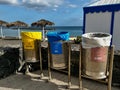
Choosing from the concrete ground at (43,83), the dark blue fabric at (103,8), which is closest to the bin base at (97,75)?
the concrete ground at (43,83)

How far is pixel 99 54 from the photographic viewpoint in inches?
132

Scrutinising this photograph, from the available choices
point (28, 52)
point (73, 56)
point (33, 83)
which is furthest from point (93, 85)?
point (28, 52)

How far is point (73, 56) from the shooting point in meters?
4.97

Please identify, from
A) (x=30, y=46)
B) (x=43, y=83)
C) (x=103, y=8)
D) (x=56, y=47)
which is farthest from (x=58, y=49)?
(x=103, y=8)

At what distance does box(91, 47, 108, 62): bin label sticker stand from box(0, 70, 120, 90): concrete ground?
117 cm

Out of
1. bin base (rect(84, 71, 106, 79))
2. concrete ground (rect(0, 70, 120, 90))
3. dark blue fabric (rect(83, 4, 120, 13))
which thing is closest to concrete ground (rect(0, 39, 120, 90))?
concrete ground (rect(0, 70, 120, 90))

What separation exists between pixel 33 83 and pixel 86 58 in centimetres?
184

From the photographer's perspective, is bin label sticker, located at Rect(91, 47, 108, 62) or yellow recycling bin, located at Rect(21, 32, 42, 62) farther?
yellow recycling bin, located at Rect(21, 32, 42, 62)

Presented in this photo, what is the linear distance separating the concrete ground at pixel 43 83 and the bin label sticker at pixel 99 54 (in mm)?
1172

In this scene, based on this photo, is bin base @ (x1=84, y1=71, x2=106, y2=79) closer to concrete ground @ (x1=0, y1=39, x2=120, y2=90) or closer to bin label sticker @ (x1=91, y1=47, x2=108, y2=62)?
bin label sticker @ (x1=91, y1=47, x2=108, y2=62)

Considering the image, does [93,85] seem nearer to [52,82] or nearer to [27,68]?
[52,82]

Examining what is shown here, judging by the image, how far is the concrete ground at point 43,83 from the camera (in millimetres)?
4320

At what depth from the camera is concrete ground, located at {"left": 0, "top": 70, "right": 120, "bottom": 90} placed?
4320 millimetres

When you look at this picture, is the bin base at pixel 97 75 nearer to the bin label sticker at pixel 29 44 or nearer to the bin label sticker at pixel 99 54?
the bin label sticker at pixel 99 54
